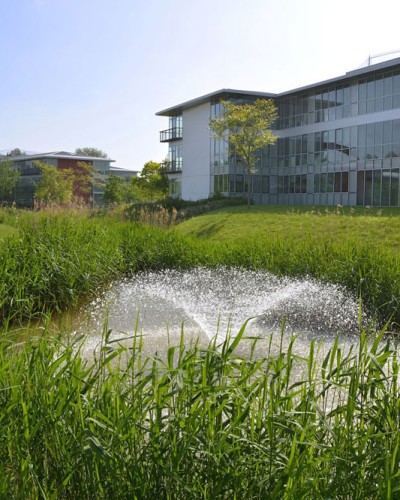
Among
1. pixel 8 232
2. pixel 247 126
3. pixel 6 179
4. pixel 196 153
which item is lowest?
pixel 8 232

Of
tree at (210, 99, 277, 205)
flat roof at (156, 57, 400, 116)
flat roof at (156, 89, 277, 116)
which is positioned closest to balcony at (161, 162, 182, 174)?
flat roof at (156, 57, 400, 116)

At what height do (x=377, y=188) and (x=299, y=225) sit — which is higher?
(x=377, y=188)

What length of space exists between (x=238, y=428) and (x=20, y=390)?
1.26m

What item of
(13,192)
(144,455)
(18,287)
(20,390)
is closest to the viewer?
(144,455)

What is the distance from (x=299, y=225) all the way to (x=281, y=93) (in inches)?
910

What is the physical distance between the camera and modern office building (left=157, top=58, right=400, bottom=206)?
36750 mm

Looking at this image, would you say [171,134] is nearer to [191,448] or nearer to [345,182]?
[345,182]

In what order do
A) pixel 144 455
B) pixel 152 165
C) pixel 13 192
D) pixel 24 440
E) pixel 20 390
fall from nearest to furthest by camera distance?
pixel 144 455 → pixel 24 440 → pixel 20 390 → pixel 152 165 → pixel 13 192

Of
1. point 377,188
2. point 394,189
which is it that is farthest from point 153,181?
point 394,189

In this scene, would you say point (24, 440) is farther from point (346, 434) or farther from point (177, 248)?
point (177, 248)

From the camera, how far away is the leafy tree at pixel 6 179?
70875 millimetres

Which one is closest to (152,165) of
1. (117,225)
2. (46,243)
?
(117,225)

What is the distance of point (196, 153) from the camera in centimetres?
4966

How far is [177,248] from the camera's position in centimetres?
1338
